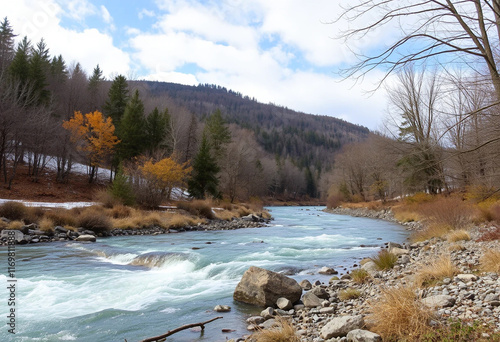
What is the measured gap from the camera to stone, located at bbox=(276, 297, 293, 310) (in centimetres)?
690

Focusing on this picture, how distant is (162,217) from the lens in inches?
955

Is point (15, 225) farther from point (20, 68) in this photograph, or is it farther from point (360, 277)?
point (20, 68)

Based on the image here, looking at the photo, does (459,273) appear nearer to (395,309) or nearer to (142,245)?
(395,309)

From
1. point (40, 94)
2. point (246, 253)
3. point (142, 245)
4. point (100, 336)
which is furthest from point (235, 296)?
point (40, 94)

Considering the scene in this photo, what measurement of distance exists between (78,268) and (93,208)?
40.9ft

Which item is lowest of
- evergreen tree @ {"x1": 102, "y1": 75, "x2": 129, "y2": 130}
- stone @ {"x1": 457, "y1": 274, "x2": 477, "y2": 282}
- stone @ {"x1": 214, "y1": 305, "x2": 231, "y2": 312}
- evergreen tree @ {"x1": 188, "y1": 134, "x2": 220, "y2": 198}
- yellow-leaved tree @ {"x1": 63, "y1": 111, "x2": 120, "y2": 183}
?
stone @ {"x1": 214, "y1": 305, "x2": 231, "y2": 312}

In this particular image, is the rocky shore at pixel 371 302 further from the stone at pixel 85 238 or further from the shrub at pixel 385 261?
the stone at pixel 85 238

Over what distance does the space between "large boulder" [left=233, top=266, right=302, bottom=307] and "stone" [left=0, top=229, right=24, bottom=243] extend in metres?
12.7

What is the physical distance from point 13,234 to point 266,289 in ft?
45.2

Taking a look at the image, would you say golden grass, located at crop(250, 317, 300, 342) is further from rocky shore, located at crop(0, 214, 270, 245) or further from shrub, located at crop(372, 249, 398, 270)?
rocky shore, located at crop(0, 214, 270, 245)

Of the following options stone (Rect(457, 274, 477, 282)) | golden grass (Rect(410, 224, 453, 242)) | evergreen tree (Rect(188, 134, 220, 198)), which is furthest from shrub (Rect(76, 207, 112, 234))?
stone (Rect(457, 274, 477, 282))

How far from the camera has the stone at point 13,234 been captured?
49.5 ft

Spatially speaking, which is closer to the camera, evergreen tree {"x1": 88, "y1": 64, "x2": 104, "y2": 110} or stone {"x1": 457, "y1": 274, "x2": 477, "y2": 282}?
stone {"x1": 457, "y1": 274, "x2": 477, "y2": 282}

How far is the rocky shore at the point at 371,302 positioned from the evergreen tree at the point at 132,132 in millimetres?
35254
